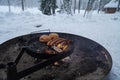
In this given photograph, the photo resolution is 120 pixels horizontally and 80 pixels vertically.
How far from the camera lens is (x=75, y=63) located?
3451mm

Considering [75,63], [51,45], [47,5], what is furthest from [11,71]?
[47,5]

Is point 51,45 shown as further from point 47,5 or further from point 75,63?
point 47,5

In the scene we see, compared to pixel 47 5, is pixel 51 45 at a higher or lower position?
lower

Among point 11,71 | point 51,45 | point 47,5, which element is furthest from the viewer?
point 47,5

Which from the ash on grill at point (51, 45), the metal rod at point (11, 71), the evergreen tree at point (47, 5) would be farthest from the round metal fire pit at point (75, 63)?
the evergreen tree at point (47, 5)

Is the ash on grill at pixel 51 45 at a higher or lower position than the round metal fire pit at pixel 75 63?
higher

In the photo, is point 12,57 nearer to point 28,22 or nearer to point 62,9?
point 28,22

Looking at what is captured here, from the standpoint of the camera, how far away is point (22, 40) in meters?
4.29

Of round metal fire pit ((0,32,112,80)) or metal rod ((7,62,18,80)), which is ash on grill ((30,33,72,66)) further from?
metal rod ((7,62,18,80))

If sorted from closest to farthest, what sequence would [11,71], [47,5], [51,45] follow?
[11,71] → [51,45] → [47,5]

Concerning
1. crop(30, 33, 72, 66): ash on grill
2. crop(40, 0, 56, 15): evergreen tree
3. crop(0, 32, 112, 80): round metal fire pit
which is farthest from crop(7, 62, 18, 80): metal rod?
crop(40, 0, 56, 15): evergreen tree

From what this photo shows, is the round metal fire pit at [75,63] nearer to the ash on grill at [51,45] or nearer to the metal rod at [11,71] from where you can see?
the ash on grill at [51,45]

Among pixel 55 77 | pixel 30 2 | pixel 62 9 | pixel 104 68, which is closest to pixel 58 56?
pixel 55 77

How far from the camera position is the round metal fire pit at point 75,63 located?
2.96m
